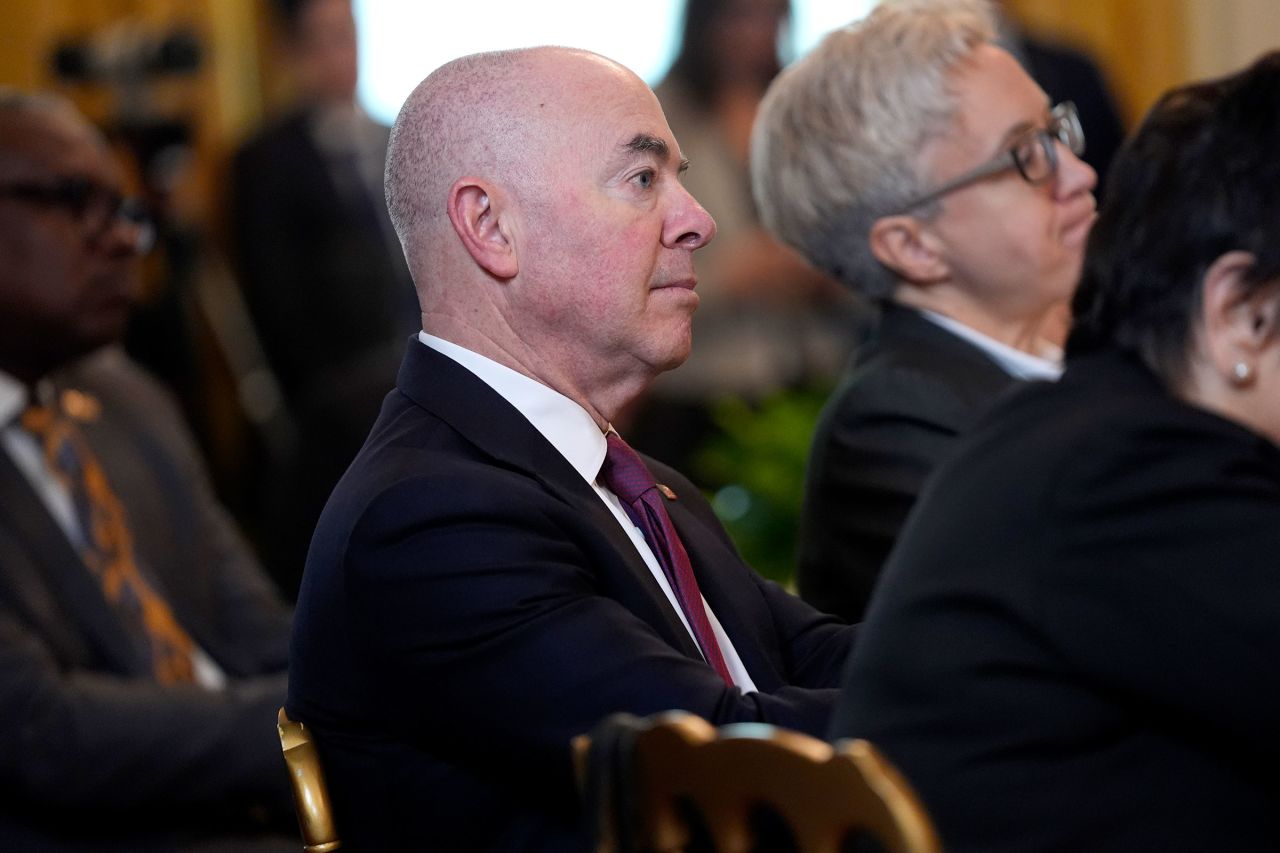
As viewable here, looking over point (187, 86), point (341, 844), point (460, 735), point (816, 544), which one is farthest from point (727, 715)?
A: point (187, 86)

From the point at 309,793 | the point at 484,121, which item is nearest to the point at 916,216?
the point at 484,121

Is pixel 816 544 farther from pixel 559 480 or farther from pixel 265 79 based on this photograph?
pixel 265 79

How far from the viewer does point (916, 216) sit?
2375 millimetres

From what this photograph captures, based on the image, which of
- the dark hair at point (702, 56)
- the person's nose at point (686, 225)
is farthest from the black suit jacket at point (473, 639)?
the dark hair at point (702, 56)

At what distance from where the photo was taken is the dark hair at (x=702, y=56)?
477 cm

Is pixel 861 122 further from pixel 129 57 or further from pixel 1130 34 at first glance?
pixel 1130 34

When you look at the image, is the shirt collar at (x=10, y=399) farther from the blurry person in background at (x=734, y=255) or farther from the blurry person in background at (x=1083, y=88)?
the blurry person in background at (x=1083, y=88)

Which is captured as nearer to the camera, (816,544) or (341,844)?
(341,844)

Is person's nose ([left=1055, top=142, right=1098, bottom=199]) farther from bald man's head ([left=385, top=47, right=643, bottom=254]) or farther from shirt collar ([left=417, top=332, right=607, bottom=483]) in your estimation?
shirt collar ([left=417, top=332, right=607, bottom=483])

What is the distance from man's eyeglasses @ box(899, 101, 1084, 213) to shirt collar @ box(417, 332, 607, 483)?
796mm

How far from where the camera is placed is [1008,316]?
7.89 ft

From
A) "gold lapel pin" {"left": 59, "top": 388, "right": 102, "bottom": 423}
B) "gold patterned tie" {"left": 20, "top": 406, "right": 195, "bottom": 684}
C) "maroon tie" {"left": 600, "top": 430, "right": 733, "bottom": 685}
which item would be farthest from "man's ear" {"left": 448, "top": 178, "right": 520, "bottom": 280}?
"gold lapel pin" {"left": 59, "top": 388, "right": 102, "bottom": 423}

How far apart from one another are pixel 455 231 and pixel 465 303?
0.25 ft

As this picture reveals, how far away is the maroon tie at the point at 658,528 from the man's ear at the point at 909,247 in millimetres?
727
